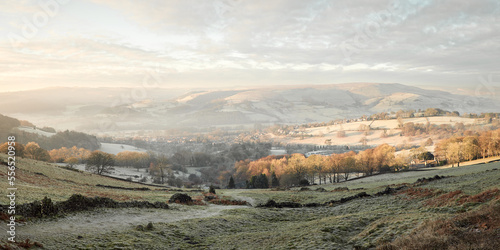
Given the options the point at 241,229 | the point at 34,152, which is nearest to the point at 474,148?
the point at 241,229

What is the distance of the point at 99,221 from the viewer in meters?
22.0

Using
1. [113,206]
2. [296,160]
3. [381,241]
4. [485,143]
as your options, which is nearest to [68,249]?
[113,206]

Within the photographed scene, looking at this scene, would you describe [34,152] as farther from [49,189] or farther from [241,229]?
[241,229]

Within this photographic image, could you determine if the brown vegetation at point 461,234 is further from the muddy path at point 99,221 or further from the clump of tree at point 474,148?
the clump of tree at point 474,148

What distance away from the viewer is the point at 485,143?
84.0 m

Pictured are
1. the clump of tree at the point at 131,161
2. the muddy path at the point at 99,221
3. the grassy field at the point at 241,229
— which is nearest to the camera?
the grassy field at the point at 241,229

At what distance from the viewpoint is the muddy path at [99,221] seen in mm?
16844

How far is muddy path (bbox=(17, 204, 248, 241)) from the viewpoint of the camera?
663 inches

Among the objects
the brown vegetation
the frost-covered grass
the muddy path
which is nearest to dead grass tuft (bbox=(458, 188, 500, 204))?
the brown vegetation

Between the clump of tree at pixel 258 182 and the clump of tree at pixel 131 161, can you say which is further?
the clump of tree at pixel 131 161

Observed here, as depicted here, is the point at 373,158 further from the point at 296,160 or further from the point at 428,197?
the point at 428,197

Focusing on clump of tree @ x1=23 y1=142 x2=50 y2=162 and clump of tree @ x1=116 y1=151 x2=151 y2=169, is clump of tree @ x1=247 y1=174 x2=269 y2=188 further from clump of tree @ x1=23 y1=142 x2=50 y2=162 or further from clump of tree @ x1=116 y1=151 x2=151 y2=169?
clump of tree @ x1=116 y1=151 x2=151 y2=169

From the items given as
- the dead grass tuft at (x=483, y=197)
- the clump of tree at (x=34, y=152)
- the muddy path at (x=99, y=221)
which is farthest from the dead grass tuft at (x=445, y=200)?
the clump of tree at (x=34, y=152)

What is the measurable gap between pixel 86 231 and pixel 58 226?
191 centimetres
